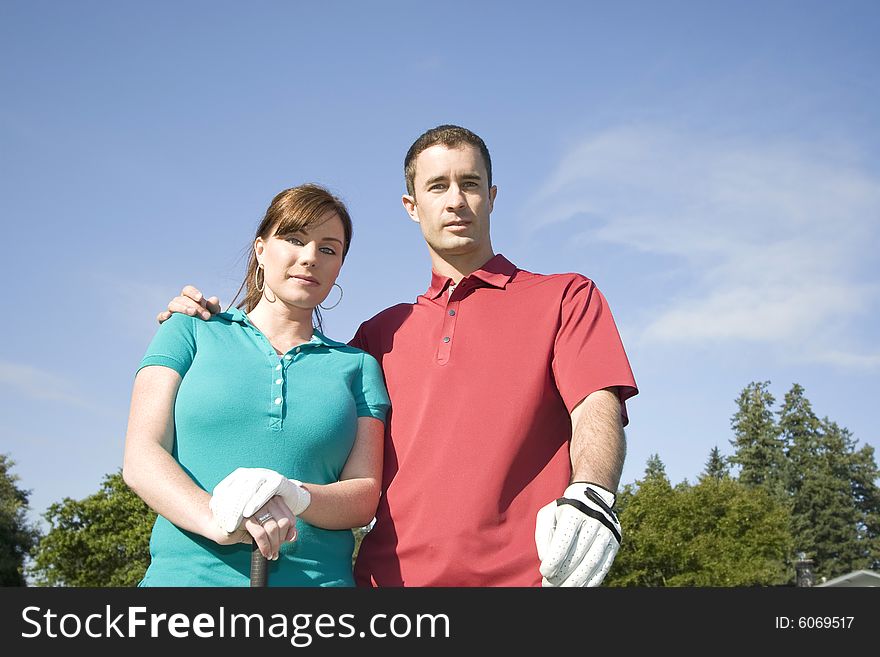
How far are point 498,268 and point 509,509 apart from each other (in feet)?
4.39

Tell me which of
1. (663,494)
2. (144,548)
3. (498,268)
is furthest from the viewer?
(663,494)

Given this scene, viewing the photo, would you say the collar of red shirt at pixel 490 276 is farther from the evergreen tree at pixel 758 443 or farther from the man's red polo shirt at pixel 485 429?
the evergreen tree at pixel 758 443

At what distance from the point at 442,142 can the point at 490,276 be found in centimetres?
75

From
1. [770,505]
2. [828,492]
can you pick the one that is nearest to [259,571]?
[770,505]

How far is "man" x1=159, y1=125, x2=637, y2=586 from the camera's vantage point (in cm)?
347

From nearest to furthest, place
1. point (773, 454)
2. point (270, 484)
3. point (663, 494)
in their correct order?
point (270, 484)
point (663, 494)
point (773, 454)

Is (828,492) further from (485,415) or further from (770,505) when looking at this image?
(485,415)

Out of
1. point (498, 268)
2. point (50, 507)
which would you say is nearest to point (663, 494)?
point (50, 507)

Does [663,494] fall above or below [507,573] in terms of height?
above

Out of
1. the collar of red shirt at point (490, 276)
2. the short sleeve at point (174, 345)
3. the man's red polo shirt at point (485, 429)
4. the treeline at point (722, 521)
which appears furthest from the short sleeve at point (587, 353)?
the treeline at point (722, 521)

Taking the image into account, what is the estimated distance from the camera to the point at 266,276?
3.99m
